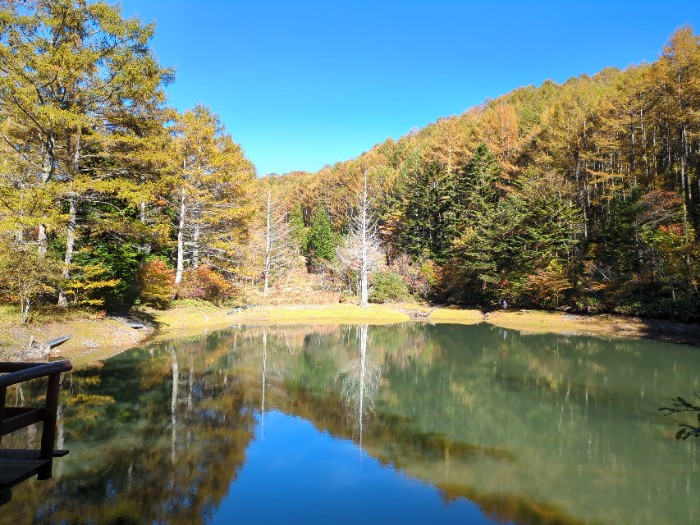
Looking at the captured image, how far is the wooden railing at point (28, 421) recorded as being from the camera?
12.7 feet

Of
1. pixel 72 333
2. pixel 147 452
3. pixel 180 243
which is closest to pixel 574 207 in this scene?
pixel 180 243

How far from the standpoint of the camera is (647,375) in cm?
1691

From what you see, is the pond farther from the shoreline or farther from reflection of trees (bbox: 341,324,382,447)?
the shoreline

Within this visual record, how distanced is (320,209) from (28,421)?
56742mm

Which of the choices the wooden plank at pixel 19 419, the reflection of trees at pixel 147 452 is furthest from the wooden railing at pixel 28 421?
the reflection of trees at pixel 147 452

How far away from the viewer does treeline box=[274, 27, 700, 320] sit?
28.5 meters

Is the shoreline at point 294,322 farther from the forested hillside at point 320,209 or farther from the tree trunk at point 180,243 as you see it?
the tree trunk at point 180,243

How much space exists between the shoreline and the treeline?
1.54m

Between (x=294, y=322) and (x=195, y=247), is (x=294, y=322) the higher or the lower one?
the lower one

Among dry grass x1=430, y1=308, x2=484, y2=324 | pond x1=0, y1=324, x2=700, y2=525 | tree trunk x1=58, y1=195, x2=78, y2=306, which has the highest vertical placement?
tree trunk x1=58, y1=195, x2=78, y2=306

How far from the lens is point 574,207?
37531mm

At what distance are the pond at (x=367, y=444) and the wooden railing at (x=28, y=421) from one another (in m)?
2.55

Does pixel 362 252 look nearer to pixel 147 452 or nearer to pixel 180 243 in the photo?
pixel 180 243

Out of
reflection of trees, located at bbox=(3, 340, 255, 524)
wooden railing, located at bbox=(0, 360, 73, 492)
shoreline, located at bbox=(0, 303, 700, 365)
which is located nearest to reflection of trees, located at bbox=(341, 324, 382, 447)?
reflection of trees, located at bbox=(3, 340, 255, 524)
